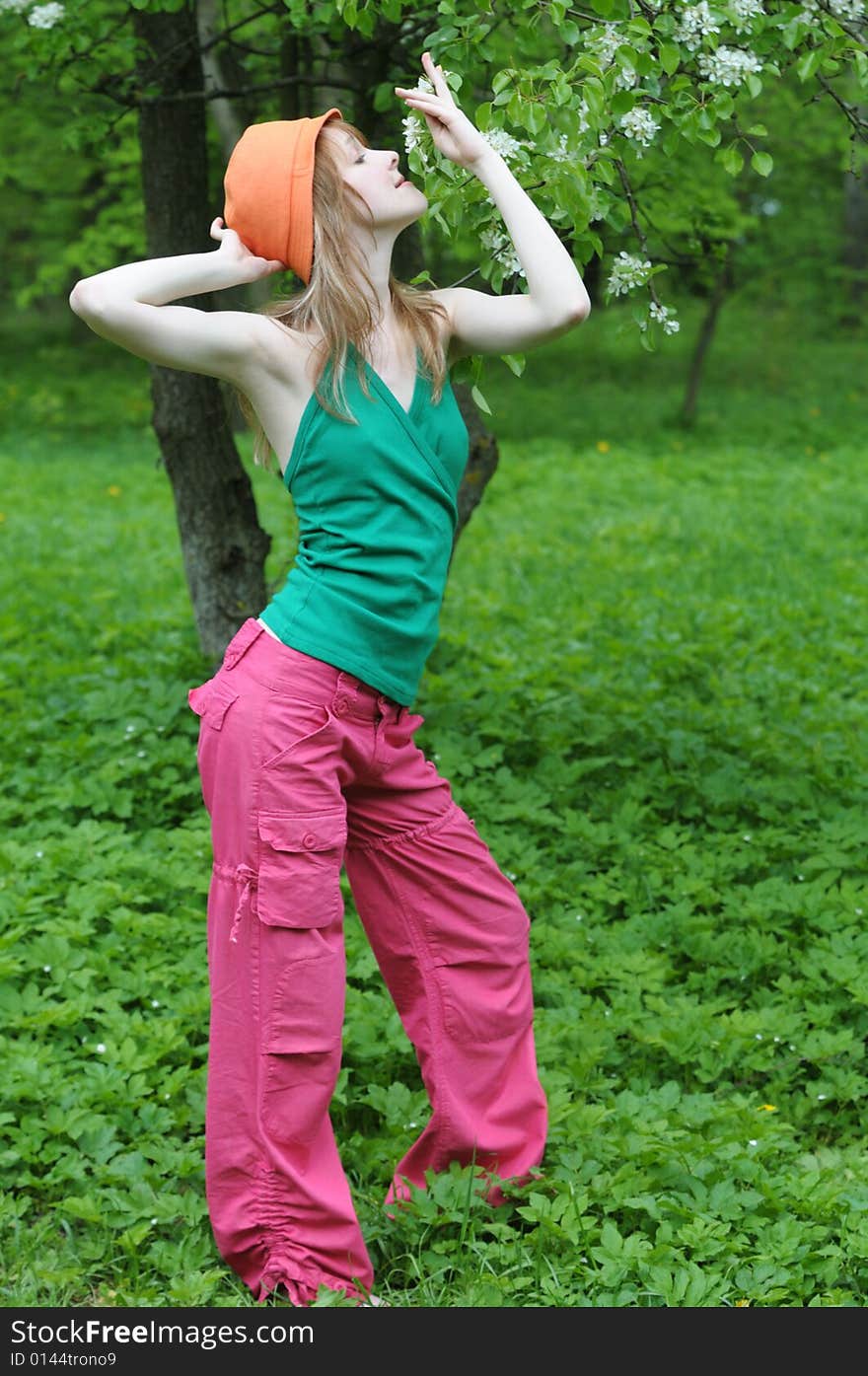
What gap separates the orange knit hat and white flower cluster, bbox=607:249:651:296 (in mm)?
737

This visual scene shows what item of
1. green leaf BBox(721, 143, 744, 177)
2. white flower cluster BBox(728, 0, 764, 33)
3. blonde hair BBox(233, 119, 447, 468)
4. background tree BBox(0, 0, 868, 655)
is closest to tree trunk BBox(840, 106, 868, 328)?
background tree BBox(0, 0, 868, 655)

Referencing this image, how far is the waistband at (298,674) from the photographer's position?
9.16 ft

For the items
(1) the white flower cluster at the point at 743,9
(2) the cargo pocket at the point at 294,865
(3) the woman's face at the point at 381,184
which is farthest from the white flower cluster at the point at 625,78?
(2) the cargo pocket at the point at 294,865

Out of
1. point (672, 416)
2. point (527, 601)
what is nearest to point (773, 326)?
point (672, 416)

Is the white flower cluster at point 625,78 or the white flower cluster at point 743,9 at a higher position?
the white flower cluster at point 743,9

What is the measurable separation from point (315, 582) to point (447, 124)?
0.89 meters

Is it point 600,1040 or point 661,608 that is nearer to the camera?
point 600,1040

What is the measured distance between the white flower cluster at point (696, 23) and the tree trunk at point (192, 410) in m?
2.89

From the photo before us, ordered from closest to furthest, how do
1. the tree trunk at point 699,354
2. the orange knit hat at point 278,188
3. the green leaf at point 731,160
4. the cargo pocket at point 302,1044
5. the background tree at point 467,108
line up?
1. the orange knit hat at point 278,188
2. the cargo pocket at point 302,1044
3. the background tree at point 467,108
4. the green leaf at point 731,160
5. the tree trunk at point 699,354

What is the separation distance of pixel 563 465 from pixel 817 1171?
9.99 meters

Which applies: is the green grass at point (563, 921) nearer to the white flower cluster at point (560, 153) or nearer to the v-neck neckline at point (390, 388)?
the white flower cluster at point (560, 153)

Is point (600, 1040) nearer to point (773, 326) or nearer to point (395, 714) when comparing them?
point (395, 714)

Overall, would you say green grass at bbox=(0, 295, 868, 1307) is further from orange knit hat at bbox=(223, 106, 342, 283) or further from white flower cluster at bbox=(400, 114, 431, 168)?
orange knit hat at bbox=(223, 106, 342, 283)

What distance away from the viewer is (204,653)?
6402 mm
